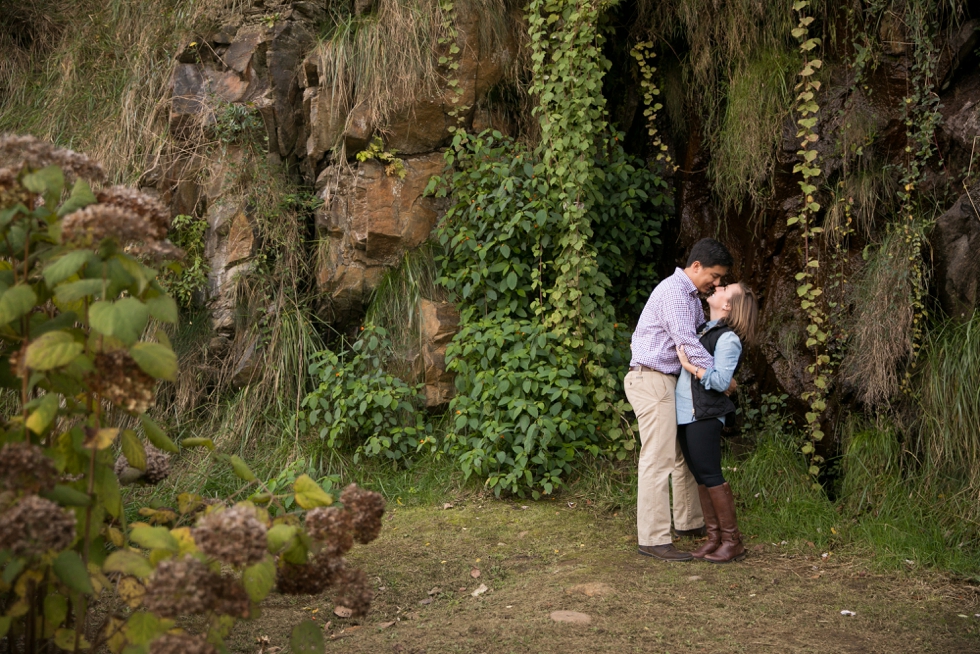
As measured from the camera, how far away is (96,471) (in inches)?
90.9

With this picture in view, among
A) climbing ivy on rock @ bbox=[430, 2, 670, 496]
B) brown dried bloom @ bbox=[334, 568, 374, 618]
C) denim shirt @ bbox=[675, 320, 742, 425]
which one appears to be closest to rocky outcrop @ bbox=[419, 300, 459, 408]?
climbing ivy on rock @ bbox=[430, 2, 670, 496]

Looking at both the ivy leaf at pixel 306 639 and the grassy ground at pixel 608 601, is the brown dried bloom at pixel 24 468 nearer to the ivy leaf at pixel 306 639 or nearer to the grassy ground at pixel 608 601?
the ivy leaf at pixel 306 639

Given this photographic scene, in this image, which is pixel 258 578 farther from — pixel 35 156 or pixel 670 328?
pixel 670 328

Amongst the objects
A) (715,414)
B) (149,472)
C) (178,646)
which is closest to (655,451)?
(715,414)

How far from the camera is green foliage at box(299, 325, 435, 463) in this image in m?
5.91

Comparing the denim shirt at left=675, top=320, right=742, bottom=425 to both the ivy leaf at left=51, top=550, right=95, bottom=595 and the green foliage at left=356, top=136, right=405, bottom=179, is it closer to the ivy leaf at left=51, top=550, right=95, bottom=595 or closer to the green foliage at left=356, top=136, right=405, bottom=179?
the green foliage at left=356, top=136, right=405, bottom=179

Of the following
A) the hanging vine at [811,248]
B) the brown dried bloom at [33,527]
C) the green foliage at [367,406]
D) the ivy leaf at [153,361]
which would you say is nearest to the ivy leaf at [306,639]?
the brown dried bloom at [33,527]

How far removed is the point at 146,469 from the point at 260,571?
894mm

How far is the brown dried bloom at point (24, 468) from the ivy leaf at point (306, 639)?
31.5 inches

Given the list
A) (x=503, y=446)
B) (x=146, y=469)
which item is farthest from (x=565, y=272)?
(x=146, y=469)

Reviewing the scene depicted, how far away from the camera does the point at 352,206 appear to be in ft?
21.0

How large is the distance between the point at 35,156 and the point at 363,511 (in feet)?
4.22

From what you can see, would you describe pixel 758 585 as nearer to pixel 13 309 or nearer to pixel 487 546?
pixel 487 546

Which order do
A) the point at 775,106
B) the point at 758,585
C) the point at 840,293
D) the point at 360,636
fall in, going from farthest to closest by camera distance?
the point at 775,106, the point at 840,293, the point at 758,585, the point at 360,636
